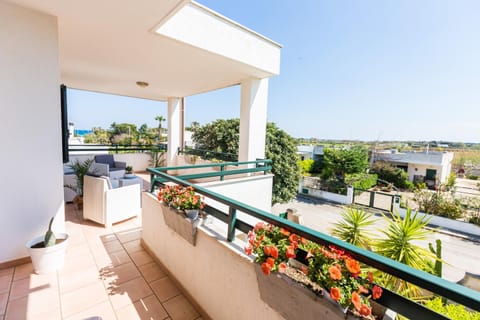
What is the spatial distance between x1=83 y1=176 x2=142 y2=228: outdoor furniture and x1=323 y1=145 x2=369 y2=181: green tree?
1690 centimetres

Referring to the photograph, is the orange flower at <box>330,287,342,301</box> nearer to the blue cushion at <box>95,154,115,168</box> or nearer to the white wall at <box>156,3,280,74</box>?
the white wall at <box>156,3,280,74</box>

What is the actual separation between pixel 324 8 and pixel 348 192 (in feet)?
40.0

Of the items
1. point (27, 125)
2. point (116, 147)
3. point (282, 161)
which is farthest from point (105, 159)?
point (282, 161)

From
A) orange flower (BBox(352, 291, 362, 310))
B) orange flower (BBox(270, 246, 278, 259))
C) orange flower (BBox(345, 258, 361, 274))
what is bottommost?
orange flower (BBox(352, 291, 362, 310))

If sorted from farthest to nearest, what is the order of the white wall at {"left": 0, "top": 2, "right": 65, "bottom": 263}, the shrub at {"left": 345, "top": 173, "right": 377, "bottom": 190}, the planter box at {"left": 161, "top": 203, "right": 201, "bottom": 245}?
1. the shrub at {"left": 345, "top": 173, "right": 377, "bottom": 190}
2. the white wall at {"left": 0, "top": 2, "right": 65, "bottom": 263}
3. the planter box at {"left": 161, "top": 203, "right": 201, "bottom": 245}

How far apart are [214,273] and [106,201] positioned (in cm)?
235

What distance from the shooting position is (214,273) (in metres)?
1.51

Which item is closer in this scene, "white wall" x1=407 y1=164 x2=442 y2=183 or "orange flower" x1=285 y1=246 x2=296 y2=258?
"orange flower" x1=285 y1=246 x2=296 y2=258

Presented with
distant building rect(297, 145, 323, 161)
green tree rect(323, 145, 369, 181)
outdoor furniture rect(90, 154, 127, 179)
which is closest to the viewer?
outdoor furniture rect(90, 154, 127, 179)

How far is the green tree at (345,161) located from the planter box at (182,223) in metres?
17.3

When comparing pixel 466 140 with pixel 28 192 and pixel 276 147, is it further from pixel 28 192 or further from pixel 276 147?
pixel 28 192

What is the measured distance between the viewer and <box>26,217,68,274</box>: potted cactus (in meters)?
2.00

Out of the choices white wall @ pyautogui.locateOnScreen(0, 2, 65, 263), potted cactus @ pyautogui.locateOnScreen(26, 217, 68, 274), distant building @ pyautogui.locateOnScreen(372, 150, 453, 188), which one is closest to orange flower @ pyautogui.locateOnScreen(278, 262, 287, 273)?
potted cactus @ pyautogui.locateOnScreen(26, 217, 68, 274)

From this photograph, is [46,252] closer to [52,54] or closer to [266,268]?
[52,54]
